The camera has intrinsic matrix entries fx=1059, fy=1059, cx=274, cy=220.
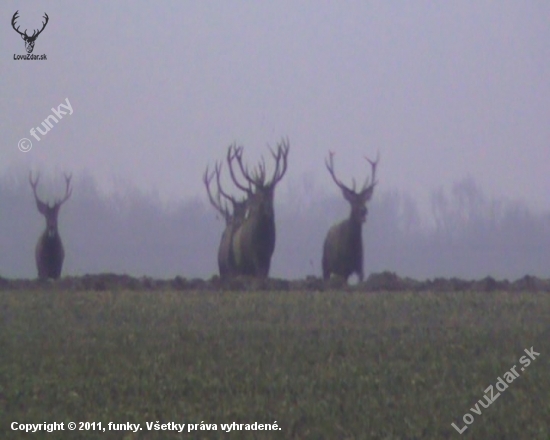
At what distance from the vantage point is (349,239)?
22.5 m

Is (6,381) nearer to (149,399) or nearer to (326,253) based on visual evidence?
(149,399)

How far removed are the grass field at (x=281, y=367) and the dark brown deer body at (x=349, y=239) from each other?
876 centimetres

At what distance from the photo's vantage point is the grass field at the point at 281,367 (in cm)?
903

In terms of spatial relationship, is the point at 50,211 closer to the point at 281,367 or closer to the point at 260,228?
the point at 260,228

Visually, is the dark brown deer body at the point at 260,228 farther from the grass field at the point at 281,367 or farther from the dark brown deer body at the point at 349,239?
the grass field at the point at 281,367

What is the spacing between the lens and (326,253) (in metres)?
23.2

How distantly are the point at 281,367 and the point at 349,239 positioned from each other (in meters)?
12.4

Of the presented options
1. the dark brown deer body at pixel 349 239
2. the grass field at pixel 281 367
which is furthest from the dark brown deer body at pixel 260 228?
the grass field at pixel 281 367

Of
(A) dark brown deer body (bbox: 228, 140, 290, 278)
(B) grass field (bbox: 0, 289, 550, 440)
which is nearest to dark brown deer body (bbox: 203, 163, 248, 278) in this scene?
(A) dark brown deer body (bbox: 228, 140, 290, 278)

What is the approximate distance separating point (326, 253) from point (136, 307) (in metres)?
10.2

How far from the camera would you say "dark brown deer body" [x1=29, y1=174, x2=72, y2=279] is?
2562cm

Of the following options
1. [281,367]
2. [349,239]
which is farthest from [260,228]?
[281,367]

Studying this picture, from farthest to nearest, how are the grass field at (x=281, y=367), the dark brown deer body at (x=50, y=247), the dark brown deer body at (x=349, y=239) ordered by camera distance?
the dark brown deer body at (x=50, y=247) < the dark brown deer body at (x=349, y=239) < the grass field at (x=281, y=367)

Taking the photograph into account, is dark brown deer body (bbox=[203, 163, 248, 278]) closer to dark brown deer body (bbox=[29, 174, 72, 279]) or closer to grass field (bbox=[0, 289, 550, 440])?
dark brown deer body (bbox=[29, 174, 72, 279])
